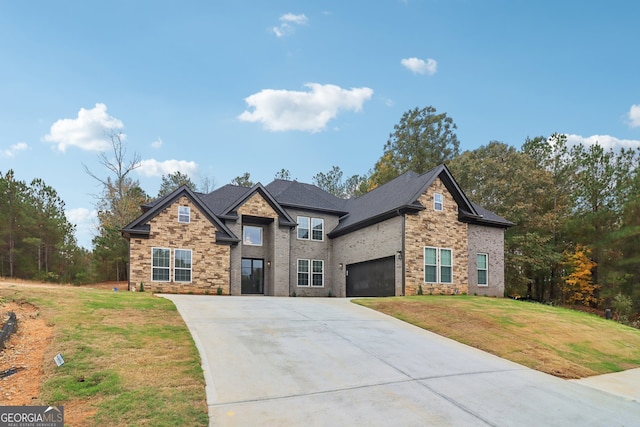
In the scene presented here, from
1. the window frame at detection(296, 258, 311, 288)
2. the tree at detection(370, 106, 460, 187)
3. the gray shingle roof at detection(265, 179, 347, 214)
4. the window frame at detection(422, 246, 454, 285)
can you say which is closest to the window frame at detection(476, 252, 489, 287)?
the window frame at detection(422, 246, 454, 285)

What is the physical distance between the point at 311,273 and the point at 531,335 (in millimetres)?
15964

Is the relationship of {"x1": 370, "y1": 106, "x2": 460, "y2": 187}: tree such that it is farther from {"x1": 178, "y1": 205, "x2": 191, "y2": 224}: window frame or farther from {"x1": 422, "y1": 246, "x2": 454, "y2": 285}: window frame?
{"x1": 178, "y1": 205, "x2": 191, "y2": 224}: window frame

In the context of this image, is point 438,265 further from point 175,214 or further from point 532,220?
point 532,220

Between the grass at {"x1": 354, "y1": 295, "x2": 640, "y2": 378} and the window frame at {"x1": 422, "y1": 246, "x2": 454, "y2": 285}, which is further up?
the window frame at {"x1": 422, "y1": 246, "x2": 454, "y2": 285}

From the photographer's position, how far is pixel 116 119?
Result: 119 feet

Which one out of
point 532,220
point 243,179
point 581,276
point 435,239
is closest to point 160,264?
point 435,239

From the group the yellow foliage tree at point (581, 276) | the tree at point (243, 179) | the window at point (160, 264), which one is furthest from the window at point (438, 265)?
the tree at point (243, 179)

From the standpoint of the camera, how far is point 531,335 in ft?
39.1

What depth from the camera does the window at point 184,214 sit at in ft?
71.4

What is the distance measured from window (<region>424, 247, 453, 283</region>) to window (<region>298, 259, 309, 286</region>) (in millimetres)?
7887

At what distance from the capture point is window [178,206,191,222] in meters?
21.8

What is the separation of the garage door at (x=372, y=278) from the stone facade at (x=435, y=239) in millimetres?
1094

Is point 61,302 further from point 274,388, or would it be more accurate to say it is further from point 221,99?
point 221,99

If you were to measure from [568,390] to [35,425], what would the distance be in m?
8.47
